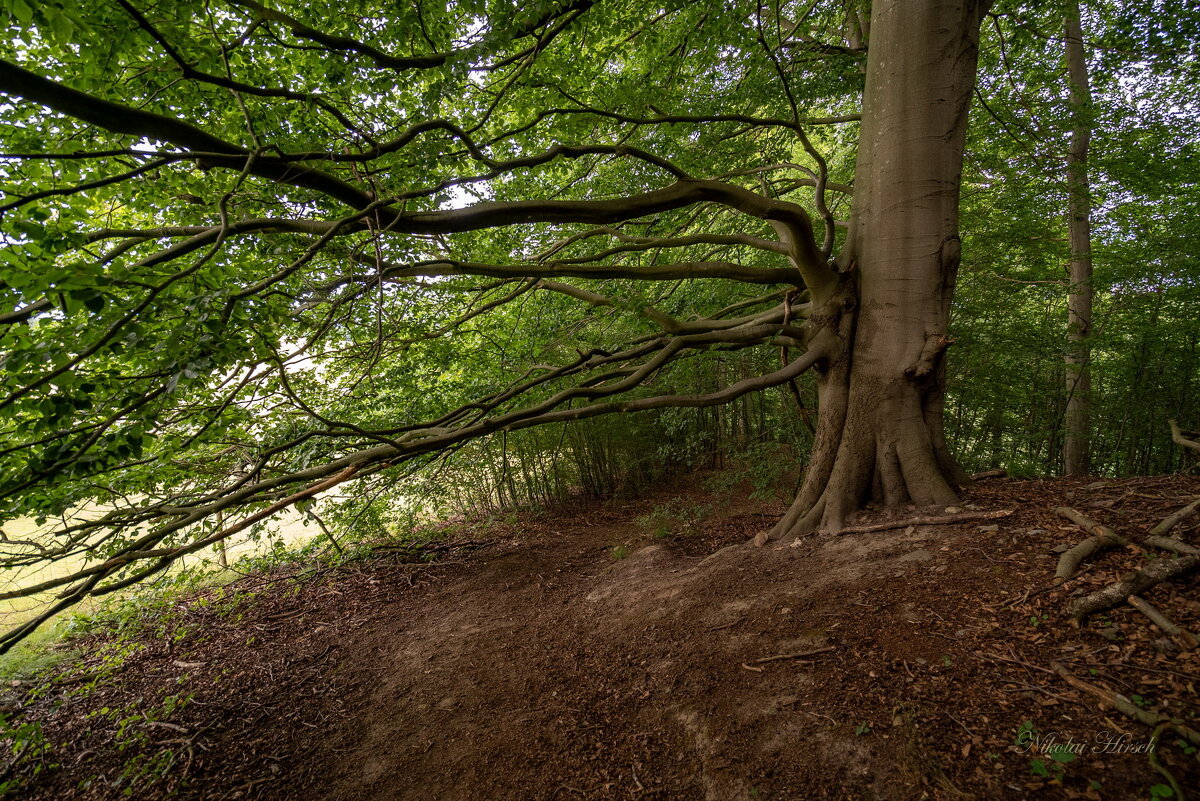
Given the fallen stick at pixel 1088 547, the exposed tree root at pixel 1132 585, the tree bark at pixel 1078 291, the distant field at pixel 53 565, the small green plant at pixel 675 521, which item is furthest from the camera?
the small green plant at pixel 675 521

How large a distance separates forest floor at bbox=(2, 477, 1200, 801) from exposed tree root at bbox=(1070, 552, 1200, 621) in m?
0.04

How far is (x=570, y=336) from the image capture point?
581cm

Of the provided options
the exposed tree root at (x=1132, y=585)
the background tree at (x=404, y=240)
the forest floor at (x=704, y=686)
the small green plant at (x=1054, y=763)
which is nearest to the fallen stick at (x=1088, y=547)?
the forest floor at (x=704, y=686)

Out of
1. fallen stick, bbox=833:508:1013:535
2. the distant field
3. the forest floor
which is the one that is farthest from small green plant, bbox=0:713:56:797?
fallen stick, bbox=833:508:1013:535

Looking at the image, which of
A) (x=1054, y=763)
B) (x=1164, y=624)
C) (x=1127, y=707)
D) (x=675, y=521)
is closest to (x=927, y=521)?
(x=1164, y=624)

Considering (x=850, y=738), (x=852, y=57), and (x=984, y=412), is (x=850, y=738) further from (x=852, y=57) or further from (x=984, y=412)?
(x=984, y=412)

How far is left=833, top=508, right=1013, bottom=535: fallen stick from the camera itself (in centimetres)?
301

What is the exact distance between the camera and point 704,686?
8.09 ft

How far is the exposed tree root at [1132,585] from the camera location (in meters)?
2.00

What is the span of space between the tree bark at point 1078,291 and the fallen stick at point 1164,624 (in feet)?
18.5

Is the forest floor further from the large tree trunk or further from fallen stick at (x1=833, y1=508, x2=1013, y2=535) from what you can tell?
the large tree trunk

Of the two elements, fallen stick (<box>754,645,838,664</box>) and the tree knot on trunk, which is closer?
fallen stick (<box>754,645,838,664</box>)

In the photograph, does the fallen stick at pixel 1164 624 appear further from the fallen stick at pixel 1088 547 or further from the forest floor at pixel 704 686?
the fallen stick at pixel 1088 547

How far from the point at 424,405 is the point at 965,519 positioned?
197 inches
